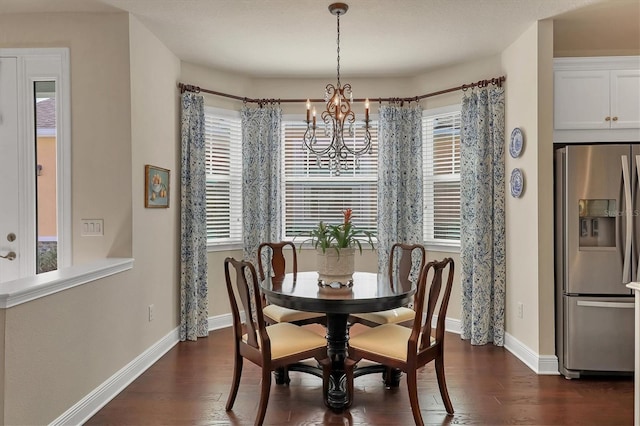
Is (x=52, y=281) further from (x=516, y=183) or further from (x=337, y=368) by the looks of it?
(x=516, y=183)

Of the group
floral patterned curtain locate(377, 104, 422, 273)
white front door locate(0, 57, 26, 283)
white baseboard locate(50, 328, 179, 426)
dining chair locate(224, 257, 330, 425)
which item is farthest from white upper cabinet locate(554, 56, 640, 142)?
white front door locate(0, 57, 26, 283)

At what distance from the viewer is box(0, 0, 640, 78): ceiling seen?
3088 mm

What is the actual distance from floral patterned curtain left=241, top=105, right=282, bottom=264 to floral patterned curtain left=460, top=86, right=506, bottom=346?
6.79ft

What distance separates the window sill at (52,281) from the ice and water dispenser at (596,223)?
11.5ft

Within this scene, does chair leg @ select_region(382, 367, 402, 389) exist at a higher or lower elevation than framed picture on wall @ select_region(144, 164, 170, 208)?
lower

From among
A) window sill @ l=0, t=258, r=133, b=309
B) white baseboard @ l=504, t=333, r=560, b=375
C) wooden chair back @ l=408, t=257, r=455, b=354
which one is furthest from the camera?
white baseboard @ l=504, t=333, r=560, b=375

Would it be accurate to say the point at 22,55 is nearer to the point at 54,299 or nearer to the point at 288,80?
the point at 54,299


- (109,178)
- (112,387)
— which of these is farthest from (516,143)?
(112,387)

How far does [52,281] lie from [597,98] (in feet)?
13.5

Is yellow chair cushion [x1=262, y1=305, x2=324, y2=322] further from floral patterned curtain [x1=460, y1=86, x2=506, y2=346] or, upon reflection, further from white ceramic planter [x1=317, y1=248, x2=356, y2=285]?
floral patterned curtain [x1=460, y1=86, x2=506, y2=346]

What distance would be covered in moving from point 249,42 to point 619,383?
4.13m

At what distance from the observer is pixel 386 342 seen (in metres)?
2.66

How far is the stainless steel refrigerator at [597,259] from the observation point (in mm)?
3129

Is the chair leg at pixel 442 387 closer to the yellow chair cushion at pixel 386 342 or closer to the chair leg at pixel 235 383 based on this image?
the yellow chair cushion at pixel 386 342
